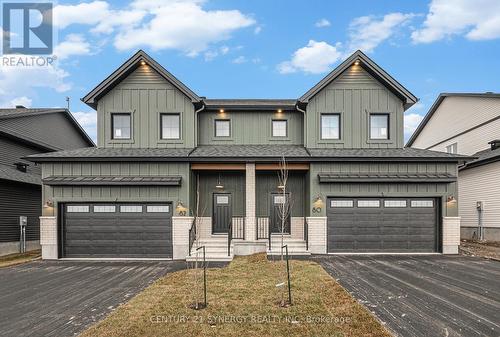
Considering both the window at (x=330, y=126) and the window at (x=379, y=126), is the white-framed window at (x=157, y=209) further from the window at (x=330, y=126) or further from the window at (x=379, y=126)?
the window at (x=379, y=126)

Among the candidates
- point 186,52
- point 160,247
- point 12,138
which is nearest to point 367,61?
point 160,247

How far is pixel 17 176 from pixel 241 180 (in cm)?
1127

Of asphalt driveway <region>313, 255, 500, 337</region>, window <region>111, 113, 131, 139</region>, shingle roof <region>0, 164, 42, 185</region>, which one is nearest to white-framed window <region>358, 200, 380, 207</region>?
asphalt driveway <region>313, 255, 500, 337</region>

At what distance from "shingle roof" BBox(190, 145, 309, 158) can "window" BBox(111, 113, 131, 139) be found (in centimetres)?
349

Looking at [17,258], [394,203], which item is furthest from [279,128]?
[17,258]

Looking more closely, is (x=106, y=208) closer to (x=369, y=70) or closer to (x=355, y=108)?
(x=355, y=108)

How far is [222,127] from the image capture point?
1583 cm

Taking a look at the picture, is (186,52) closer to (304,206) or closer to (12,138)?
(12,138)

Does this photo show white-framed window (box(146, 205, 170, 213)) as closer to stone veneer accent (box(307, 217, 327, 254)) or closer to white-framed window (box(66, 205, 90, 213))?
white-framed window (box(66, 205, 90, 213))

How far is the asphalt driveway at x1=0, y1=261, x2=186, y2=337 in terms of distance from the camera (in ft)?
19.8

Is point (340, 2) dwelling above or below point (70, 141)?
→ above

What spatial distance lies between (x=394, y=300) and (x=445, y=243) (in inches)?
312

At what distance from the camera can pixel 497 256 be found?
41.6 ft

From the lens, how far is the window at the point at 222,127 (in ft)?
51.8
